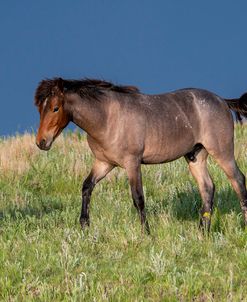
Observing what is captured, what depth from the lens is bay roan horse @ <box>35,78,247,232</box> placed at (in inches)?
349

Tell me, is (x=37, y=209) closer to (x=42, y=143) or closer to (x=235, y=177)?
(x=42, y=143)

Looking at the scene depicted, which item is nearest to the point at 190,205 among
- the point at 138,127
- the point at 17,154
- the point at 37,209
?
the point at 138,127

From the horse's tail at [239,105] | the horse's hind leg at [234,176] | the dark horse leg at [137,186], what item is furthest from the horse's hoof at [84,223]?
the horse's tail at [239,105]

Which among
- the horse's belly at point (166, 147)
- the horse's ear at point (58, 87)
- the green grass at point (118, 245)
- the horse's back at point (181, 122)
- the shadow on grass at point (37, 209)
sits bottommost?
the green grass at point (118, 245)

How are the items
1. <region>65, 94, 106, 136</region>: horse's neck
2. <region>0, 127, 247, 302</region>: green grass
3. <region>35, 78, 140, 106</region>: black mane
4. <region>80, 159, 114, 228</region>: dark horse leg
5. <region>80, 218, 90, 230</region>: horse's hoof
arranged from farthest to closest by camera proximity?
<region>80, 218, 90, 230</region>: horse's hoof, <region>80, 159, 114, 228</region>: dark horse leg, <region>65, 94, 106, 136</region>: horse's neck, <region>35, 78, 140, 106</region>: black mane, <region>0, 127, 247, 302</region>: green grass

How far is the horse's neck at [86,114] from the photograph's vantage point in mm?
9016

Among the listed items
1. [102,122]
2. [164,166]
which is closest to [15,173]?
[164,166]

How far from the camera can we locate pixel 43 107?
28.5ft

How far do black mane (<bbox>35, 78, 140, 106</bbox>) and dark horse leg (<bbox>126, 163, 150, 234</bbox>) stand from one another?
108cm

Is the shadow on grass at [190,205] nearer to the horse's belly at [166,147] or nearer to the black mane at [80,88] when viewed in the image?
the horse's belly at [166,147]

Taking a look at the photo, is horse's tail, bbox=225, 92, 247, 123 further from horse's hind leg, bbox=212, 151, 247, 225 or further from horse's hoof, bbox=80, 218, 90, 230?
horse's hoof, bbox=80, 218, 90, 230

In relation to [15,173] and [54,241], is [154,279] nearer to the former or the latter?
[54,241]

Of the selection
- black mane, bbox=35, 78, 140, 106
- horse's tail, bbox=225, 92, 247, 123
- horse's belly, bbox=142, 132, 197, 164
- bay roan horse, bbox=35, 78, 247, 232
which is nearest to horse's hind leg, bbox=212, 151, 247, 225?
bay roan horse, bbox=35, 78, 247, 232

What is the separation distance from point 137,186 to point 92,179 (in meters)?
0.73
